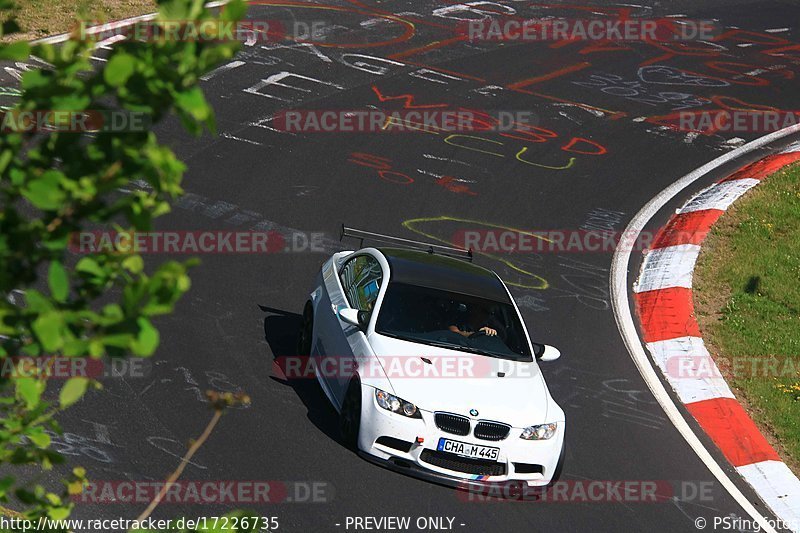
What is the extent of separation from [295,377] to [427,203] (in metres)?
5.56

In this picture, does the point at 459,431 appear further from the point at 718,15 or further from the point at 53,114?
the point at 718,15

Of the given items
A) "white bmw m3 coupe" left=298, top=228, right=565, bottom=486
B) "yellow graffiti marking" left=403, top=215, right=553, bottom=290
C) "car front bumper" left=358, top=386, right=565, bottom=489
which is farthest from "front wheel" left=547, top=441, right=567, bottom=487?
"yellow graffiti marking" left=403, top=215, right=553, bottom=290

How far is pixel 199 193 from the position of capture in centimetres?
1419

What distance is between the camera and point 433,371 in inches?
352

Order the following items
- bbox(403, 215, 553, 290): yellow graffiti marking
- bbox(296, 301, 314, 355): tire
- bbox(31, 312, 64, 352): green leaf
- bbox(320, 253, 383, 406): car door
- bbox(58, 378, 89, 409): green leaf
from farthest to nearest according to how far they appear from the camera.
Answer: bbox(403, 215, 553, 290): yellow graffiti marking → bbox(296, 301, 314, 355): tire → bbox(320, 253, 383, 406): car door → bbox(58, 378, 89, 409): green leaf → bbox(31, 312, 64, 352): green leaf

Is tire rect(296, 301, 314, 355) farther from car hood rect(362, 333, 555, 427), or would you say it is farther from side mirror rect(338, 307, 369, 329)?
car hood rect(362, 333, 555, 427)

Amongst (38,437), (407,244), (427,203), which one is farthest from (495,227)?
(38,437)

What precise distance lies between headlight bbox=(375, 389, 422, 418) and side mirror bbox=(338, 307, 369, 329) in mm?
965

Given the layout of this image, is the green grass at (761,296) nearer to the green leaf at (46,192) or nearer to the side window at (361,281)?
the side window at (361,281)

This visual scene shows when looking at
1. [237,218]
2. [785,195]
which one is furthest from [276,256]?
[785,195]

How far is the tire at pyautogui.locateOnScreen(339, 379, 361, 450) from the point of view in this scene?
28.6ft

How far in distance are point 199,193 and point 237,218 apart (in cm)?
91

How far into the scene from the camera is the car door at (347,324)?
30.2ft

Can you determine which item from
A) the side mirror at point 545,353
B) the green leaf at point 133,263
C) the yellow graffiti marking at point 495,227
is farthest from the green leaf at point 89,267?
the yellow graffiti marking at point 495,227
